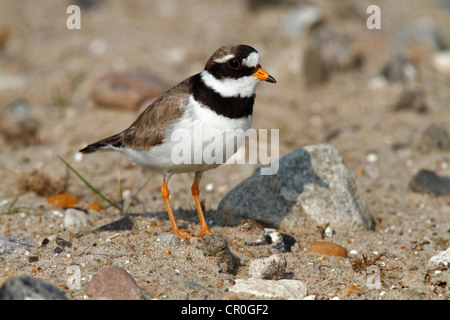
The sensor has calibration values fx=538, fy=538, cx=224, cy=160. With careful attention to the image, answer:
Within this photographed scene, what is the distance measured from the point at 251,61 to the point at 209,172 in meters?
2.54

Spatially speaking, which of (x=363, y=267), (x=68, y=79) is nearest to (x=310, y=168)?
(x=363, y=267)

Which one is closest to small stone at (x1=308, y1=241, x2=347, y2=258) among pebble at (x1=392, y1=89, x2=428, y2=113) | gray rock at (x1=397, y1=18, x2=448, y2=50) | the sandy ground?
the sandy ground

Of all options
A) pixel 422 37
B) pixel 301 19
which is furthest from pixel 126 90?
pixel 422 37

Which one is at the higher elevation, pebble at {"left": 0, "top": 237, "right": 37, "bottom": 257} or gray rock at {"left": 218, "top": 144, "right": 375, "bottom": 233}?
gray rock at {"left": 218, "top": 144, "right": 375, "bottom": 233}

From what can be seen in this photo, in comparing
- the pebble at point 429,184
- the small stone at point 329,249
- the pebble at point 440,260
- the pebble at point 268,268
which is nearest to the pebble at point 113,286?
the pebble at point 268,268

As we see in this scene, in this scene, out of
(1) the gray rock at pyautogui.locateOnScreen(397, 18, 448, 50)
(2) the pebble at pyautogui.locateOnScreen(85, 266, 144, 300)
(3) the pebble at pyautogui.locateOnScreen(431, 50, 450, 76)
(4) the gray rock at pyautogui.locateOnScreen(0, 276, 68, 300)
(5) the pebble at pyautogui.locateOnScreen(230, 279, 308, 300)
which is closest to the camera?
(4) the gray rock at pyautogui.locateOnScreen(0, 276, 68, 300)

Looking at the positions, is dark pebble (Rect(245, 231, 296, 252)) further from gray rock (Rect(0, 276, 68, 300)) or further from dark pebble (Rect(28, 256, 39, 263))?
gray rock (Rect(0, 276, 68, 300))

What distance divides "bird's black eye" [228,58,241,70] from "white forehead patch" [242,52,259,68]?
0.05 meters

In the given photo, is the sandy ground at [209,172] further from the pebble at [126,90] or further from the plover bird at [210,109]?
the plover bird at [210,109]

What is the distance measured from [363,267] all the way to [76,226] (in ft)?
9.06

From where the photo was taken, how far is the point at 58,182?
621cm

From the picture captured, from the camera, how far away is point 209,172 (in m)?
6.80

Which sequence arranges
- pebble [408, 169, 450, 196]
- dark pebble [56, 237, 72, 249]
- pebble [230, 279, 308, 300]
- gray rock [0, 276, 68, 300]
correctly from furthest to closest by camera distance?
1. pebble [408, 169, 450, 196]
2. dark pebble [56, 237, 72, 249]
3. pebble [230, 279, 308, 300]
4. gray rock [0, 276, 68, 300]

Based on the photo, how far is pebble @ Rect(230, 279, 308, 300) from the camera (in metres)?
4.04
